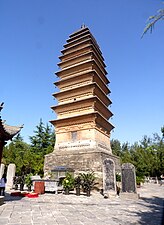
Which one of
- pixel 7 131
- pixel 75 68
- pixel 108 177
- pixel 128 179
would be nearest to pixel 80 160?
pixel 108 177

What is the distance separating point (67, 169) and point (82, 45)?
15364mm

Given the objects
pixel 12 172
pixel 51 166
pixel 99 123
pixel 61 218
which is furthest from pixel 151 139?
pixel 61 218

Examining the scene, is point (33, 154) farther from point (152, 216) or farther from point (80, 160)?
point (152, 216)

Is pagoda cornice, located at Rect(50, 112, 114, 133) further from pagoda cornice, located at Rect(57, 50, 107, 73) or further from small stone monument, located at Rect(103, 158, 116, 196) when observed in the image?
pagoda cornice, located at Rect(57, 50, 107, 73)

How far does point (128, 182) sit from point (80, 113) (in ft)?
28.5

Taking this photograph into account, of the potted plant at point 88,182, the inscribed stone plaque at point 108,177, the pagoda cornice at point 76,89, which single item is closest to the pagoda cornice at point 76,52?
the pagoda cornice at point 76,89

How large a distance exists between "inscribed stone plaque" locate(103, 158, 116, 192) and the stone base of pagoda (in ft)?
4.67

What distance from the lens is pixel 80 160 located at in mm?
14938

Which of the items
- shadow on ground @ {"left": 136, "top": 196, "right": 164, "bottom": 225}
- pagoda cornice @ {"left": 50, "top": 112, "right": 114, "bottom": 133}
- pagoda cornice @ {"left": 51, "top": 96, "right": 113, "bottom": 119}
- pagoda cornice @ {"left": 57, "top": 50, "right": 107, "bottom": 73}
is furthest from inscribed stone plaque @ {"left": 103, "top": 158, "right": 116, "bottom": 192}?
pagoda cornice @ {"left": 57, "top": 50, "right": 107, "bottom": 73}

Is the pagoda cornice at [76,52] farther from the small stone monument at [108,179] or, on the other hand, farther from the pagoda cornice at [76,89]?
the small stone monument at [108,179]

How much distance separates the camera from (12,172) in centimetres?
1419

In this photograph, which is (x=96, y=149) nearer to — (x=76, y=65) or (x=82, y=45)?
(x=76, y=65)

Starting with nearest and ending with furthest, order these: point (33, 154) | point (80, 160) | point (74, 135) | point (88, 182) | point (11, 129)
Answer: point (11, 129) → point (88, 182) → point (80, 160) → point (74, 135) → point (33, 154)

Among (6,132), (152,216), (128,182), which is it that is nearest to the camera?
(152,216)
